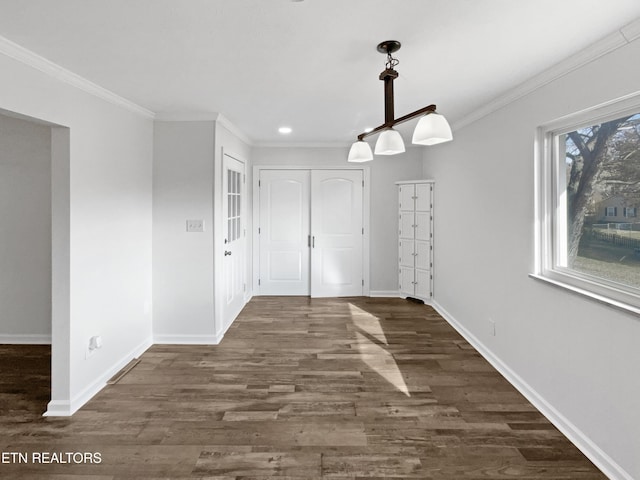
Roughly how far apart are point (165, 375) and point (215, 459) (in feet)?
4.13

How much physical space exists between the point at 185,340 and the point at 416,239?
328 centimetres

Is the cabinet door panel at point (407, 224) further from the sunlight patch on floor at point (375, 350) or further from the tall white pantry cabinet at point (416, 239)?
the sunlight patch on floor at point (375, 350)

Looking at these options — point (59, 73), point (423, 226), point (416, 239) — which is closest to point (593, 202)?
point (423, 226)

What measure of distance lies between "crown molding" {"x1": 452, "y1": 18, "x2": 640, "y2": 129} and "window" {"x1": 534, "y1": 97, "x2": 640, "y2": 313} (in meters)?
0.29

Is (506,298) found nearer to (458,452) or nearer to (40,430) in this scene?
(458,452)

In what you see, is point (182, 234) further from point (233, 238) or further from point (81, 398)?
point (81, 398)

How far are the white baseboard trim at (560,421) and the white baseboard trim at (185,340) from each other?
2.65 metres

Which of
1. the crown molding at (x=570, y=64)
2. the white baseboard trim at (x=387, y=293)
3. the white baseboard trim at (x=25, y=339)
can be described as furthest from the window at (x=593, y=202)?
the white baseboard trim at (x=25, y=339)

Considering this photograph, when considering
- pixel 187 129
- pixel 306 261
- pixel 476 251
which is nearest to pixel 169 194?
pixel 187 129

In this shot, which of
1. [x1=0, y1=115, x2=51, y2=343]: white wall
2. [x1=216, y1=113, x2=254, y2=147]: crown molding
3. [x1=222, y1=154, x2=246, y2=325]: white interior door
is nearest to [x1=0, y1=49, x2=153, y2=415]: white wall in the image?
[x1=216, y1=113, x2=254, y2=147]: crown molding

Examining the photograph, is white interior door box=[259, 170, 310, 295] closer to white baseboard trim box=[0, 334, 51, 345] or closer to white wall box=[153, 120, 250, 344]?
white wall box=[153, 120, 250, 344]

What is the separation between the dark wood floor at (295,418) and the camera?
6.57 ft

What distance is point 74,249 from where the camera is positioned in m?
2.60

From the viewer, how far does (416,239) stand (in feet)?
17.3
